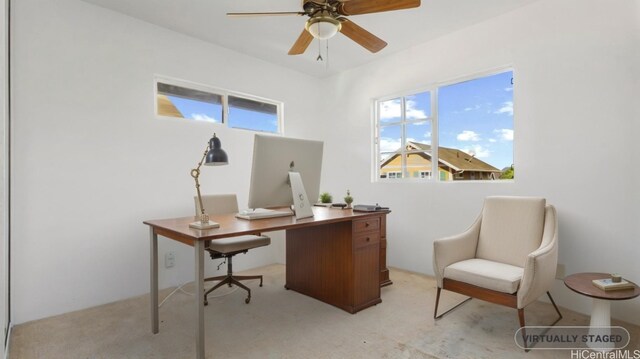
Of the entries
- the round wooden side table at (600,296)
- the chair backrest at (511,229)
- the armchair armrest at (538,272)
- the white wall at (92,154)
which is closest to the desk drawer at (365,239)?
the chair backrest at (511,229)

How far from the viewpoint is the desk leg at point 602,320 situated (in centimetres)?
202

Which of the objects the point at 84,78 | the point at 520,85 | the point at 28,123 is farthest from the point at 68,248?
the point at 520,85

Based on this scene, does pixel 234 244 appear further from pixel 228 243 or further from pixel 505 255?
pixel 505 255

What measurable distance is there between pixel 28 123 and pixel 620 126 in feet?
14.8

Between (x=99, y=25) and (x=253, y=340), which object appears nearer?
(x=253, y=340)

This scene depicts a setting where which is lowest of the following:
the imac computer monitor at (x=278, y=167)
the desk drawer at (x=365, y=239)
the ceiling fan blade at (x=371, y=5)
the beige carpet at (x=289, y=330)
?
the beige carpet at (x=289, y=330)

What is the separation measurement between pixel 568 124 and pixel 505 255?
1208 millimetres

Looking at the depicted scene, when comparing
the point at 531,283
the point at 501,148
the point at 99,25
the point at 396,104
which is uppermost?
the point at 99,25

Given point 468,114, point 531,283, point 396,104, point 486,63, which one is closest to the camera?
point 531,283

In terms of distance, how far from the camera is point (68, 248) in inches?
105

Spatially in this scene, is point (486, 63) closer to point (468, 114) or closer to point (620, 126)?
point (468, 114)

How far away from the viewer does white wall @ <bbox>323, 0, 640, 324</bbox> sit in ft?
7.87

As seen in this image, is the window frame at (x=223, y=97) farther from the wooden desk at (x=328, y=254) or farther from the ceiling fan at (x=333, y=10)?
the ceiling fan at (x=333, y=10)

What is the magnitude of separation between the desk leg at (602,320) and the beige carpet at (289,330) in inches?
8.1
